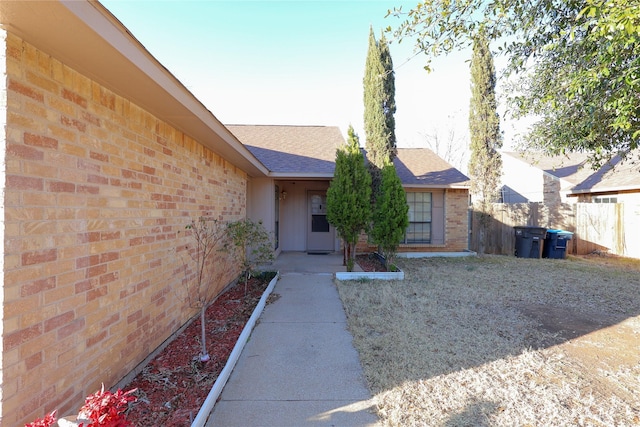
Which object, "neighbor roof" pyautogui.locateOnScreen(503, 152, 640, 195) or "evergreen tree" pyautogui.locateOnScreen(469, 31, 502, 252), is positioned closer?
"evergreen tree" pyautogui.locateOnScreen(469, 31, 502, 252)

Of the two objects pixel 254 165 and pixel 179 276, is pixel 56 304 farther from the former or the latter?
pixel 254 165

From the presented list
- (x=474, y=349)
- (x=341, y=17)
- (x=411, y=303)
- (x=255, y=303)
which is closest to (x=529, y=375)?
(x=474, y=349)

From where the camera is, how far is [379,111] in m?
8.43

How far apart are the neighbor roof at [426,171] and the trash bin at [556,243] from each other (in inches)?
136

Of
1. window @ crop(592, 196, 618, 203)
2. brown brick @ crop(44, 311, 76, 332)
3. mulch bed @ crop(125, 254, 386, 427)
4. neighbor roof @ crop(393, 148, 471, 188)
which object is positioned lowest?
mulch bed @ crop(125, 254, 386, 427)

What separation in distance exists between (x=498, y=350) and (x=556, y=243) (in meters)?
9.11

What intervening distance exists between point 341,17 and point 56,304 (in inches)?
291

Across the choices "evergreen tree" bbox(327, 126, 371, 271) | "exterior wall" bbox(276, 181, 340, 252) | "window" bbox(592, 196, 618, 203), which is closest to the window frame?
"exterior wall" bbox(276, 181, 340, 252)

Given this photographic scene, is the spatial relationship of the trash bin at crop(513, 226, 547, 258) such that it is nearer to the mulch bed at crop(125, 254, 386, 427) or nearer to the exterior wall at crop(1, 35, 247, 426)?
the mulch bed at crop(125, 254, 386, 427)

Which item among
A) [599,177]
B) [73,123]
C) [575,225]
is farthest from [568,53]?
[599,177]

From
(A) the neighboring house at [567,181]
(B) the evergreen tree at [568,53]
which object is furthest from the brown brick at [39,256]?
(A) the neighboring house at [567,181]

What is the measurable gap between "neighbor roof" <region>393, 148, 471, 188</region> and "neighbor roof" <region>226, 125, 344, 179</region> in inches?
103

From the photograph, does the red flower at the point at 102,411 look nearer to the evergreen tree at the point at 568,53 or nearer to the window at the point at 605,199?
the evergreen tree at the point at 568,53

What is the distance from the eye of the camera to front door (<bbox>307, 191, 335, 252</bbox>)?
34.8ft
